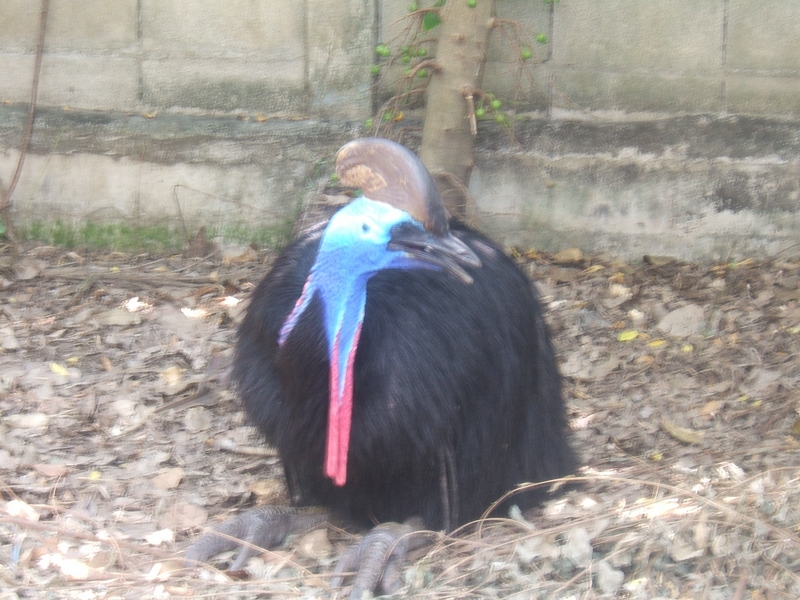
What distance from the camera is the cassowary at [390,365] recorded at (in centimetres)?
224

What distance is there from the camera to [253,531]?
2.59 meters

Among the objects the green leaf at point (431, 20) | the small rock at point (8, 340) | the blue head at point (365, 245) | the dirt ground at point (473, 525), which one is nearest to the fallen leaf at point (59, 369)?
the dirt ground at point (473, 525)

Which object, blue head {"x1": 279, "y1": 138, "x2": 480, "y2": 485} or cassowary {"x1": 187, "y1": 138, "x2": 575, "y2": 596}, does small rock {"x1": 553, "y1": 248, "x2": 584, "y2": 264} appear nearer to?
cassowary {"x1": 187, "y1": 138, "x2": 575, "y2": 596}

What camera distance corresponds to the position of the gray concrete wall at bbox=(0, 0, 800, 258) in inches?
161

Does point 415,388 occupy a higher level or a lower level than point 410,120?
lower

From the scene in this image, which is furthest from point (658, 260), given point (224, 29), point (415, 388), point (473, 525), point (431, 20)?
point (415, 388)

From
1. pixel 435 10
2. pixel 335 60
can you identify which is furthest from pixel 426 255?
pixel 335 60

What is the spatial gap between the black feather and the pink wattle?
1.4 inches

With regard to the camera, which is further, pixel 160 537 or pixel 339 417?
pixel 160 537

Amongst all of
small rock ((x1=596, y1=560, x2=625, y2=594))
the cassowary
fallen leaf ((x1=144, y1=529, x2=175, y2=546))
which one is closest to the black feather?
the cassowary

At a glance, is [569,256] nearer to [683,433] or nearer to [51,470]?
[683,433]

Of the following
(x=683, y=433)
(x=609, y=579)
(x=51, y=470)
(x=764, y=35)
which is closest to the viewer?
(x=609, y=579)

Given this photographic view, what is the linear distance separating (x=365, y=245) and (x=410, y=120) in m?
1.98

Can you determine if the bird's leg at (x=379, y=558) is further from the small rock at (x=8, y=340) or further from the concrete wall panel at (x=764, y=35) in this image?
the concrete wall panel at (x=764, y=35)
